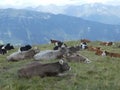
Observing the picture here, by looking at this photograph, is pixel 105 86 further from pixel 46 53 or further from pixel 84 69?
pixel 46 53

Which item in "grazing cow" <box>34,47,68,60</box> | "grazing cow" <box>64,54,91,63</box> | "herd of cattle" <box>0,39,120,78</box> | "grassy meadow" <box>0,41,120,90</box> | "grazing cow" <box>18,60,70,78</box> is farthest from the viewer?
"grazing cow" <box>34,47,68,60</box>

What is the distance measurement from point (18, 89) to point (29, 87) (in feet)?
1.94

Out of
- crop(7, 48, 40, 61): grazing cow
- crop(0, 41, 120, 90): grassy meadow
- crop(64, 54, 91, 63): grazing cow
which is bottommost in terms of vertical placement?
crop(7, 48, 40, 61): grazing cow

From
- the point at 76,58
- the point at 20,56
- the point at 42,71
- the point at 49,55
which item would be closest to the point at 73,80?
the point at 42,71

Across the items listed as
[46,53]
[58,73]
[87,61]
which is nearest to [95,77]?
[58,73]

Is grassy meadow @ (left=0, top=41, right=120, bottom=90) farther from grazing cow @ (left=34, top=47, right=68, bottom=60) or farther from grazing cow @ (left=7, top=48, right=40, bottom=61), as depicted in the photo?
grazing cow @ (left=7, top=48, right=40, bottom=61)

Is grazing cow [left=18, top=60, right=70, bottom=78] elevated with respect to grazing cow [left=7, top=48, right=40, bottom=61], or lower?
elevated

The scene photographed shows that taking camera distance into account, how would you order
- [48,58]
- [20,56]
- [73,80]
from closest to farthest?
[73,80] < [48,58] < [20,56]

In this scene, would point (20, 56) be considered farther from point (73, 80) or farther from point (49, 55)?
point (73, 80)

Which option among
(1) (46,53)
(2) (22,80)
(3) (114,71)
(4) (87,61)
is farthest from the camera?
(1) (46,53)

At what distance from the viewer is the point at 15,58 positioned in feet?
85.9

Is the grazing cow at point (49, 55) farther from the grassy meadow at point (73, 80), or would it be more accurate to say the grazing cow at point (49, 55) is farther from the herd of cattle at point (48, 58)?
the grassy meadow at point (73, 80)

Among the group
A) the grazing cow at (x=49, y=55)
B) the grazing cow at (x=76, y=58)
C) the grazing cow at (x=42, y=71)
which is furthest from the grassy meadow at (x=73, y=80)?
the grazing cow at (x=49, y=55)

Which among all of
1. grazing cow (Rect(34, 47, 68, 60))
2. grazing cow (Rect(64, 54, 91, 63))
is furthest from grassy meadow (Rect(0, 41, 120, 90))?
grazing cow (Rect(34, 47, 68, 60))
